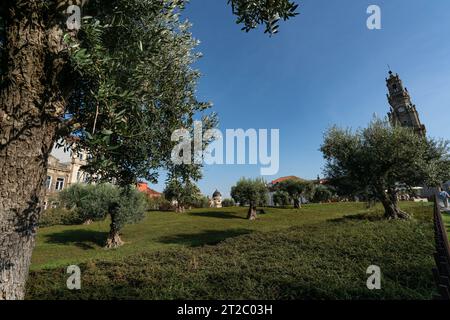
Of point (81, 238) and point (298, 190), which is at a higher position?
point (298, 190)

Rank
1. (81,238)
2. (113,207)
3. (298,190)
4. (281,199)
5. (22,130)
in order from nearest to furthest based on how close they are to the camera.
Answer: (22,130)
(113,207)
(81,238)
(298,190)
(281,199)

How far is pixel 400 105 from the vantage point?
90.5m

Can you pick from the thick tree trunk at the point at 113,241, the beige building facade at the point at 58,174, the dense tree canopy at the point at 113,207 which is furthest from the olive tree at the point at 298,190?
the beige building facade at the point at 58,174

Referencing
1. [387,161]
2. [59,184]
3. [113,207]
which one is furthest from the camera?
[59,184]

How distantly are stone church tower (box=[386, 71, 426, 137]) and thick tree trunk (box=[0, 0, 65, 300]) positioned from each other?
349ft

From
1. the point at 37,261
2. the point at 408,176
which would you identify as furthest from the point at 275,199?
the point at 37,261

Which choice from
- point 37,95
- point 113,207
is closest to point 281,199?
point 113,207

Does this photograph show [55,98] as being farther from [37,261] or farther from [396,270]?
[37,261]

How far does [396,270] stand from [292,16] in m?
9.07

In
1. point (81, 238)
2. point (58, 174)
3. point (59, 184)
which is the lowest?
point (81, 238)

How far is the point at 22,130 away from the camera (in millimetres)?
4777

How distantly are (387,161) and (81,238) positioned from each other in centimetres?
3325

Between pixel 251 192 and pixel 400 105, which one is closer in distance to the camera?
pixel 251 192

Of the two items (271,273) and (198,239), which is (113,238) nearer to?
(198,239)
